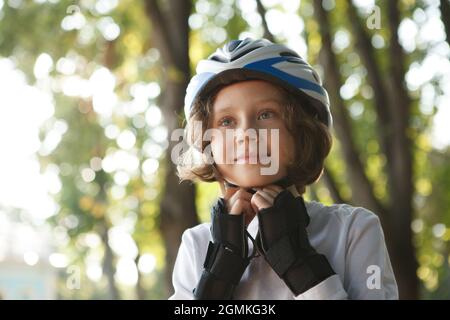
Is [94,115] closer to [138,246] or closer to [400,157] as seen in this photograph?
[138,246]

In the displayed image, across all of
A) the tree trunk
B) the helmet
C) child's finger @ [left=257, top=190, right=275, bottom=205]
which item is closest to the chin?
child's finger @ [left=257, top=190, right=275, bottom=205]

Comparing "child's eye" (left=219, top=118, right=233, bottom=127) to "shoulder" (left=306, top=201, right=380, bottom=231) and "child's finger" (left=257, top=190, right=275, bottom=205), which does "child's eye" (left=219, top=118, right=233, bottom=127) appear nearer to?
"child's finger" (left=257, top=190, right=275, bottom=205)

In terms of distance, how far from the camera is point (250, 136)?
7.63ft

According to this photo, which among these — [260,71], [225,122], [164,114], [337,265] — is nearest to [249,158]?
[225,122]

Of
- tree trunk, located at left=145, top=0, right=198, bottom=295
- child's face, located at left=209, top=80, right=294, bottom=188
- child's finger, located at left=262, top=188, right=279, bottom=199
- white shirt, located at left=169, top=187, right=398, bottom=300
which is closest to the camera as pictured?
white shirt, located at left=169, top=187, right=398, bottom=300

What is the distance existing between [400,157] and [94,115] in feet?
16.6

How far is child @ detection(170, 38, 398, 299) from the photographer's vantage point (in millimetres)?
2125

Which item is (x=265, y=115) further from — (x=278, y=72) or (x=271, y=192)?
(x=271, y=192)

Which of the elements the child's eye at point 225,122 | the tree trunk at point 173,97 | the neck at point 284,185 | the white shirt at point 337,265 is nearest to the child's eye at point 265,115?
the child's eye at point 225,122

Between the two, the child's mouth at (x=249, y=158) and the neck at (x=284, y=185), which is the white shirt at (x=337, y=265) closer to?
the neck at (x=284, y=185)

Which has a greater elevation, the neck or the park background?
the park background

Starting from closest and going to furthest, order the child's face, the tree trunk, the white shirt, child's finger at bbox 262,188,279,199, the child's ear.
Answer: the white shirt → child's finger at bbox 262,188,279,199 → the child's face → the child's ear → the tree trunk

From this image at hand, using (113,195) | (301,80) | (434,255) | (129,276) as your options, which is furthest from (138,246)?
(301,80)
